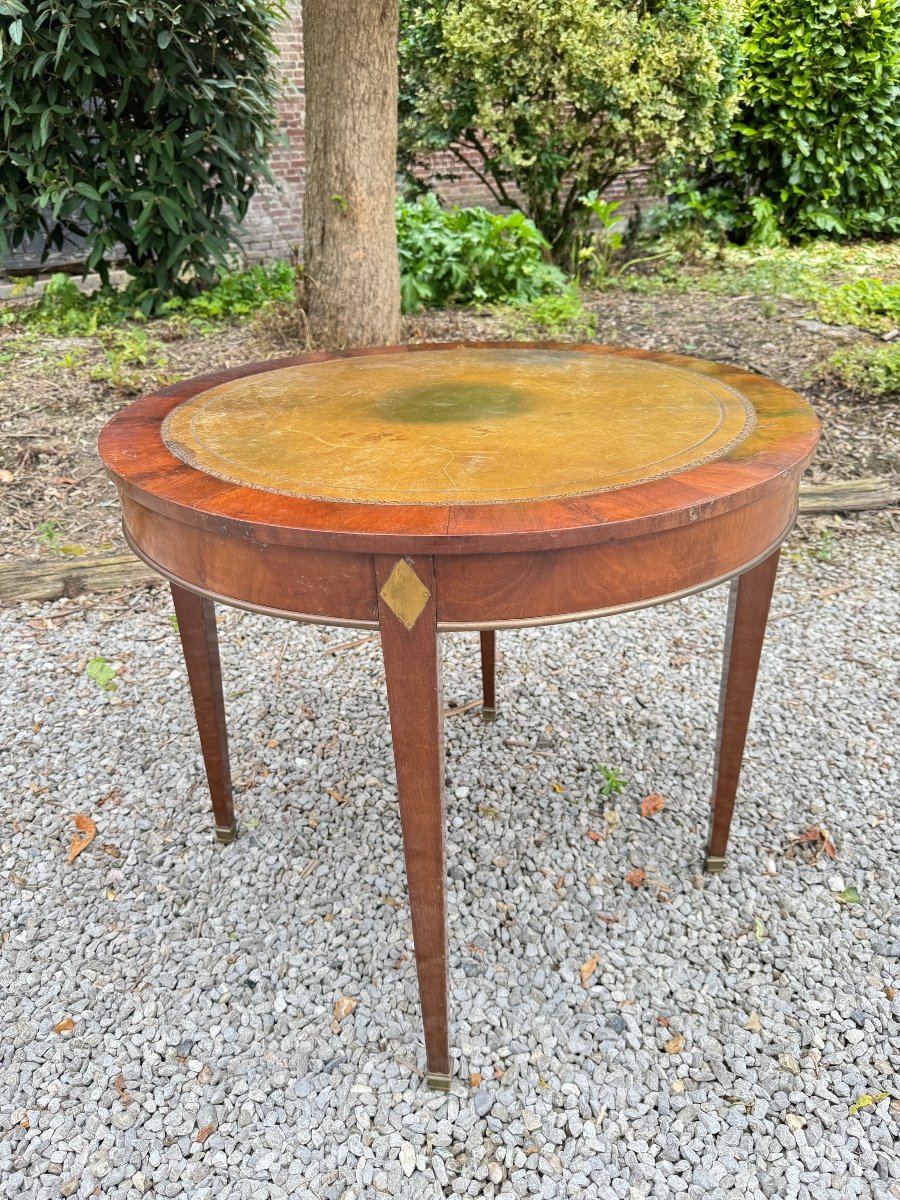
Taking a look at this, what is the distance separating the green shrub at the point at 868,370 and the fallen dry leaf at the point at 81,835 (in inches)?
161

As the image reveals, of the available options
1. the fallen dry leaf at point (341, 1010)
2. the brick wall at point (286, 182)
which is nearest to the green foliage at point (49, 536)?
the fallen dry leaf at point (341, 1010)

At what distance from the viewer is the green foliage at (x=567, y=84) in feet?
20.5

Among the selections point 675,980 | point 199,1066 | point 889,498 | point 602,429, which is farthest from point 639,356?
point 889,498

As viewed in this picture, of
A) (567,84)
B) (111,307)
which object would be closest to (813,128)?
(567,84)

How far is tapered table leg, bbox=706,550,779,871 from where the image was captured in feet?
6.21

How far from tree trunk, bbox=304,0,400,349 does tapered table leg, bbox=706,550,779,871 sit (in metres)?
3.29

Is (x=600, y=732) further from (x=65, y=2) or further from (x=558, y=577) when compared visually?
(x=65, y=2)

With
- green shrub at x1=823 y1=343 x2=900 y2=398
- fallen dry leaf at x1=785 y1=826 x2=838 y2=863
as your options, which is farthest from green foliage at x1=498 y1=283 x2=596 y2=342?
fallen dry leaf at x1=785 y1=826 x2=838 y2=863

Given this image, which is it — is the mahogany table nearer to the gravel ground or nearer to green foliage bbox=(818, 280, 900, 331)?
the gravel ground

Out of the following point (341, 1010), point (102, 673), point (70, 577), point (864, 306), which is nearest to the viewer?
point (341, 1010)

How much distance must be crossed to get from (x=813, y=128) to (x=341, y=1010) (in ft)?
30.2

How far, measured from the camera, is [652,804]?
2.45 meters

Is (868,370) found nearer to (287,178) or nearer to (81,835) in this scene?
(81,835)

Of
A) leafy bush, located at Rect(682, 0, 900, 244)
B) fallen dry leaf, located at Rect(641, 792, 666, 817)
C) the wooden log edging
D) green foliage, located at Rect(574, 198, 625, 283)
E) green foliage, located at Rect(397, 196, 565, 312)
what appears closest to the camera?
fallen dry leaf, located at Rect(641, 792, 666, 817)
